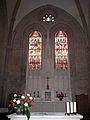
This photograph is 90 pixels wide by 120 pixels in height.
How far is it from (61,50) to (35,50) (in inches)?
81.9

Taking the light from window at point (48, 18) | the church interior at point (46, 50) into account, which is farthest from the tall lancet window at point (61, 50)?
the light from window at point (48, 18)

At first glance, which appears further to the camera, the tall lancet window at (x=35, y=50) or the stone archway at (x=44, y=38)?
the tall lancet window at (x=35, y=50)

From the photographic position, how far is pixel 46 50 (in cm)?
1258

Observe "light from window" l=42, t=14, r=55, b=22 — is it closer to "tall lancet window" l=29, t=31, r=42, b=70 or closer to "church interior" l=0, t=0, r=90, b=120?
"church interior" l=0, t=0, r=90, b=120

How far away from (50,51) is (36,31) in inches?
91.9

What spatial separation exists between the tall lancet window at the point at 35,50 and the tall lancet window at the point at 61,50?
1.36 meters

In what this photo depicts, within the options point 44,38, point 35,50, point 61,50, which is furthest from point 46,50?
point 61,50

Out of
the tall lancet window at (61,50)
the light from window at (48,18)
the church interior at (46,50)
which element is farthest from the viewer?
the light from window at (48,18)

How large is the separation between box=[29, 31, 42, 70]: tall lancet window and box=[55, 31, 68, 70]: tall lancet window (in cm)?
136

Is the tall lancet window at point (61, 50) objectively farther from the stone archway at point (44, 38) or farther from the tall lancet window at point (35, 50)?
the tall lancet window at point (35, 50)

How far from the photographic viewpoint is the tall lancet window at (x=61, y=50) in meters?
12.4

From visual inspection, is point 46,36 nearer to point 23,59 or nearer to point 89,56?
point 23,59

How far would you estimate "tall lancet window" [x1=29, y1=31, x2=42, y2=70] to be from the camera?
1248cm

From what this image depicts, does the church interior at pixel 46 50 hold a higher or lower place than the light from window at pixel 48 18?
lower
